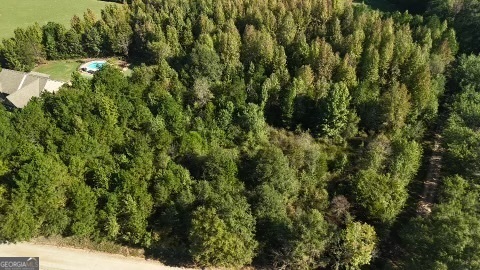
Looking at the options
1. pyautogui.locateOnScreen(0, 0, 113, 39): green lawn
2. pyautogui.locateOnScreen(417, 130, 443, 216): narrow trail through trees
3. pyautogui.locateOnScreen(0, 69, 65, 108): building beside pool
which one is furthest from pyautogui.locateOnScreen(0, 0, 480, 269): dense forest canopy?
pyautogui.locateOnScreen(0, 0, 113, 39): green lawn

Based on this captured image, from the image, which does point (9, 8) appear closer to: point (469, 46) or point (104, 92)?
point (104, 92)

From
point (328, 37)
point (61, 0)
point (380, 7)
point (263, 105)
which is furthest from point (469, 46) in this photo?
point (61, 0)

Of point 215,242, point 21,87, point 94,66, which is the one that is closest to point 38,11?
point 94,66

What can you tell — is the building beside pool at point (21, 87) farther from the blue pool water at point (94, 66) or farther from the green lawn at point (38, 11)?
the green lawn at point (38, 11)

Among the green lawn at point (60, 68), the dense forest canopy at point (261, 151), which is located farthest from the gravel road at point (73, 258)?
the green lawn at point (60, 68)

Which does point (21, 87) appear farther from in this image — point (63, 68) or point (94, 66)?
point (94, 66)

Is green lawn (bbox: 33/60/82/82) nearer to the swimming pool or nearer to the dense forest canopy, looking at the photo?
the swimming pool

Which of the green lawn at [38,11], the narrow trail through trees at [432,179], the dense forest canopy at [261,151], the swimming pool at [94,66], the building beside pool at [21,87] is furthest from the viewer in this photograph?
the green lawn at [38,11]
